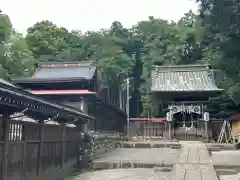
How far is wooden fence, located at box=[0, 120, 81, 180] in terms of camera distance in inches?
264

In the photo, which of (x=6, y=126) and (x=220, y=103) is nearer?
(x=6, y=126)

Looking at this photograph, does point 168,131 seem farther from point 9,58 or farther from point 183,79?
point 9,58

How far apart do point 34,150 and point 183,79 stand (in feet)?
73.8

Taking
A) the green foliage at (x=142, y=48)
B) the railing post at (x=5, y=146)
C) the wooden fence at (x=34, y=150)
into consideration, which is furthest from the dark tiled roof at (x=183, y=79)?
the railing post at (x=5, y=146)

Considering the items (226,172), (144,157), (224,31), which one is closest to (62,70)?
(144,157)

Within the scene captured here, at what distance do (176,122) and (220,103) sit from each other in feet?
14.1

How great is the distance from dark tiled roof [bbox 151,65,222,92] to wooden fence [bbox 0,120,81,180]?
15329 mm

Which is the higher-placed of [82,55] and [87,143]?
[82,55]

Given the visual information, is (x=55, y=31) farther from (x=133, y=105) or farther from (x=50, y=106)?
(x=50, y=106)

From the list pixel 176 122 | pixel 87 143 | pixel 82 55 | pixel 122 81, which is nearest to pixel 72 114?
pixel 87 143

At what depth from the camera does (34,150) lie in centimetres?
839

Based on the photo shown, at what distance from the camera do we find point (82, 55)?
51.1m

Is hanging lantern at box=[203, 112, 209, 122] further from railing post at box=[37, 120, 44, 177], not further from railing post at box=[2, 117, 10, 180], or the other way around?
railing post at box=[2, 117, 10, 180]

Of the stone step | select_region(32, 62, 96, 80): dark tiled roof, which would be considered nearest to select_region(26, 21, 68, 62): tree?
select_region(32, 62, 96, 80): dark tiled roof
